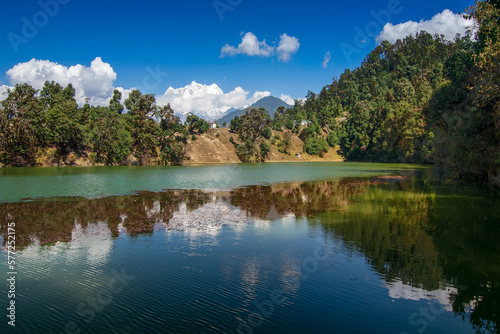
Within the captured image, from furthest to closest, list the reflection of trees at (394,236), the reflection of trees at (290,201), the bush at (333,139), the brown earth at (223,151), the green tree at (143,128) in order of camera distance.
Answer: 1. the bush at (333,139)
2. the brown earth at (223,151)
3. the green tree at (143,128)
4. the reflection of trees at (290,201)
5. the reflection of trees at (394,236)

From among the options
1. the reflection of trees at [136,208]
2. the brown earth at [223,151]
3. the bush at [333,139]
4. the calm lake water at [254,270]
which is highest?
the bush at [333,139]

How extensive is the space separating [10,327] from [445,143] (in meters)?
59.4

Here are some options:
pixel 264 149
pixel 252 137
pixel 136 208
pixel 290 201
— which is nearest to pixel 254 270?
pixel 136 208

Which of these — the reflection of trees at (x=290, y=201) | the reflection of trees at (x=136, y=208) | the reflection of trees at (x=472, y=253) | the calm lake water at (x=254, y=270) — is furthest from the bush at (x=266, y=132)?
the calm lake water at (x=254, y=270)

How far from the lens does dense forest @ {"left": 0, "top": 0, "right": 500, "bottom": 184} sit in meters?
38.7

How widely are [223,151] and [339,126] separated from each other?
77.5 metres

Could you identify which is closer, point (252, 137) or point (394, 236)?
point (394, 236)

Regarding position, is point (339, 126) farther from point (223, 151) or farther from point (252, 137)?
point (223, 151)

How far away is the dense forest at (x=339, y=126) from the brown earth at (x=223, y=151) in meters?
3.61

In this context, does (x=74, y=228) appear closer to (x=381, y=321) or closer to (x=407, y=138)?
(x=381, y=321)

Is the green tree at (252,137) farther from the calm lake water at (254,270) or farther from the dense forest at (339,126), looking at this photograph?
the calm lake water at (254,270)

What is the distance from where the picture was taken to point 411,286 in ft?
39.5

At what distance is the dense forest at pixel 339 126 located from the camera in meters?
38.7

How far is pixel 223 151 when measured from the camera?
145 metres
